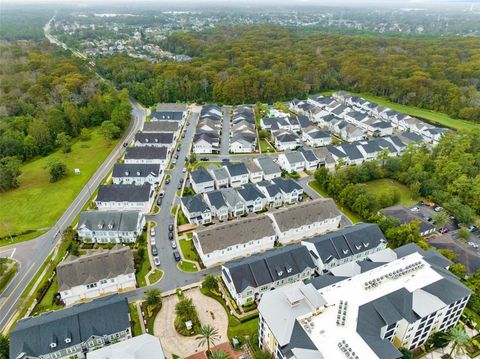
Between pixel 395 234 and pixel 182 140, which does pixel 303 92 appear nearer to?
pixel 182 140

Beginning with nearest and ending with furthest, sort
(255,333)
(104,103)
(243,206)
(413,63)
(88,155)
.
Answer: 1. (255,333)
2. (243,206)
3. (88,155)
4. (104,103)
5. (413,63)

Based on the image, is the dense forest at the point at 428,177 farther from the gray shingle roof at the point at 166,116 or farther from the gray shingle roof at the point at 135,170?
the gray shingle roof at the point at 166,116

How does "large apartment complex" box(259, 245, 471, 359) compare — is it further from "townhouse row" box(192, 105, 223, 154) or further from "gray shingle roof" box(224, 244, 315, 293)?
"townhouse row" box(192, 105, 223, 154)

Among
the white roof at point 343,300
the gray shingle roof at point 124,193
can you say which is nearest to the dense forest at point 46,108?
the gray shingle roof at point 124,193

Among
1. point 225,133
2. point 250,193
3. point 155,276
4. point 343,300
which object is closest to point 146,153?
point 225,133

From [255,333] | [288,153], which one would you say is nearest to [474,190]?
[288,153]

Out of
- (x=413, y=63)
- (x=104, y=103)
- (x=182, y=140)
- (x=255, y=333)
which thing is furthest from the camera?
(x=413, y=63)
